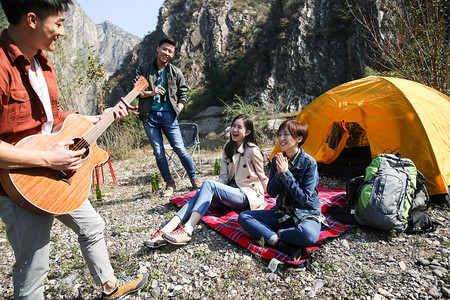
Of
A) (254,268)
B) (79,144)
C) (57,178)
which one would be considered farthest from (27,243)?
(254,268)

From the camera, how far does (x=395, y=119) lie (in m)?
4.07

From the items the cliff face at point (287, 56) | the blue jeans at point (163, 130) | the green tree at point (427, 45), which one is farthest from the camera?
the cliff face at point (287, 56)

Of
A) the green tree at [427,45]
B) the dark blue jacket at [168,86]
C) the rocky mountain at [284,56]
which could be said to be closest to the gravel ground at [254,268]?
the dark blue jacket at [168,86]

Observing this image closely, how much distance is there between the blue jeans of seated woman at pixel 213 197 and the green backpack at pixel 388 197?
4.38 feet

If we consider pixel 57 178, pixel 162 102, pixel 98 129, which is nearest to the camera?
pixel 57 178

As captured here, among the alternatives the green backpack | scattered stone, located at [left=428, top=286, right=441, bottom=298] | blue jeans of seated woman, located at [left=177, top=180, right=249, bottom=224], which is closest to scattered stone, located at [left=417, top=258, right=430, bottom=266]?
scattered stone, located at [left=428, top=286, right=441, bottom=298]

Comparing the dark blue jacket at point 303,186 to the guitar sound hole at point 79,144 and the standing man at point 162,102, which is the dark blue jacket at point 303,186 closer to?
the guitar sound hole at point 79,144

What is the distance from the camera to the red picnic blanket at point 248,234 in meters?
2.59

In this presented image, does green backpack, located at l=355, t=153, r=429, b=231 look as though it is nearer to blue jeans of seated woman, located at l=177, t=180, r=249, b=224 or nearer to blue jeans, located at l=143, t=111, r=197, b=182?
blue jeans of seated woman, located at l=177, t=180, r=249, b=224

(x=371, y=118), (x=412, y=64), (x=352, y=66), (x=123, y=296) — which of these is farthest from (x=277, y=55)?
(x=123, y=296)

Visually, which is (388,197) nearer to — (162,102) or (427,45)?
(162,102)

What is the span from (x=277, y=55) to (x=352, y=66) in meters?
6.84

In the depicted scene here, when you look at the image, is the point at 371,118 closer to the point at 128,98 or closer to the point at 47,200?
the point at 128,98

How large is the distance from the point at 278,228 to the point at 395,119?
267cm
